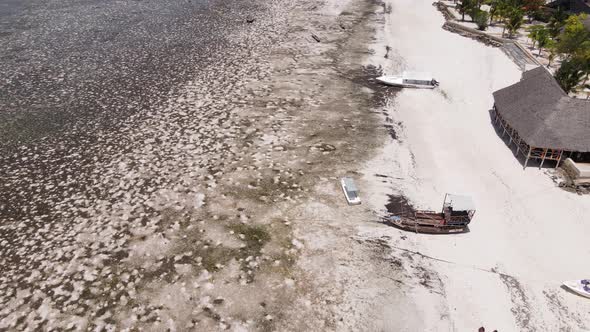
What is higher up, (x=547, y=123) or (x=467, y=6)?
(x=467, y=6)

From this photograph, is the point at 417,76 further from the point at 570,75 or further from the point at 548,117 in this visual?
the point at 548,117

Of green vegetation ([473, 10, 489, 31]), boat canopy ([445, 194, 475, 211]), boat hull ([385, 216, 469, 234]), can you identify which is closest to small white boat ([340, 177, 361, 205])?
boat hull ([385, 216, 469, 234])

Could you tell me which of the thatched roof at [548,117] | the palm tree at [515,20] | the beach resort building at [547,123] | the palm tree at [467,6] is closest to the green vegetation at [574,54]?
the palm tree at [515,20]

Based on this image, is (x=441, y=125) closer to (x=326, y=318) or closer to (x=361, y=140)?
(x=361, y=140)

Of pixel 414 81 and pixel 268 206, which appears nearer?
pixel 268 206

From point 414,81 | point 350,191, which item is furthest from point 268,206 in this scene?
point 414,81

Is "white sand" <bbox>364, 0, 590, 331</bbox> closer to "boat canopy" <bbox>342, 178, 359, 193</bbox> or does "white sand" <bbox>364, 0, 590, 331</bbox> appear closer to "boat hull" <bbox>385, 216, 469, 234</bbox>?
"boat hull" <bbox>385, 216, 469, 234</bbox>
